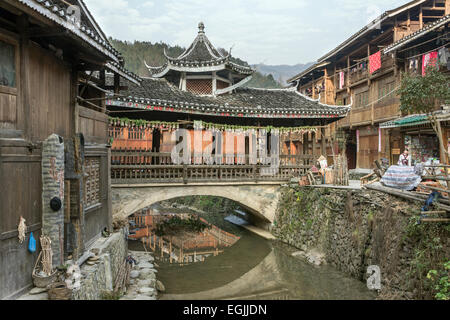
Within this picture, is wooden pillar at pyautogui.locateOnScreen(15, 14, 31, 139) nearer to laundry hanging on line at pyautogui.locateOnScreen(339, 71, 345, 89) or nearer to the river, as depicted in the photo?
the river

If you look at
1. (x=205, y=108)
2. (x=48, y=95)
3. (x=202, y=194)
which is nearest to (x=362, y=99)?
(x=205, y=108)

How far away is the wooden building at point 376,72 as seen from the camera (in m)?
18.0

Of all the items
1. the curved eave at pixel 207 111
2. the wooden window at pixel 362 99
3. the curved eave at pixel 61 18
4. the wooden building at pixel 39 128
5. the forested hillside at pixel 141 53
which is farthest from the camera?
the forested hillside at pixel 141 53

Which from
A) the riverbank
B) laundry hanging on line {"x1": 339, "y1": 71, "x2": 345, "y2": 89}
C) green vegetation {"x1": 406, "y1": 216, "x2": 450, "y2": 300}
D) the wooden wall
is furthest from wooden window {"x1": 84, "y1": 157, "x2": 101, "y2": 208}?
laundry hanging on line {"x1": 339, "y1": 71, "x2": 345, "y2": 89}

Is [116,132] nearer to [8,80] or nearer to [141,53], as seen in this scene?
[8,80]

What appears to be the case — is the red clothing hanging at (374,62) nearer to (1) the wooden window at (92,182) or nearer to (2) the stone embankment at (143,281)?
(2) the stone embankment at (143,281)

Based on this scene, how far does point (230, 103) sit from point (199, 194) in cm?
479

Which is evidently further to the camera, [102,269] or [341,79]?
[341,79]

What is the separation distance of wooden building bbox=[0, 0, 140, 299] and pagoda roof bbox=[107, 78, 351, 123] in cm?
478

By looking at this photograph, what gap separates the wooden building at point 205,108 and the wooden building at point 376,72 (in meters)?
3.73

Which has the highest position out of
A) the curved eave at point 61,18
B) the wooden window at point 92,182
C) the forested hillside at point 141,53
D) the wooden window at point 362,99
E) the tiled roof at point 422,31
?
the forested hillside at point 141,53

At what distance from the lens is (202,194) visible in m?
13.8

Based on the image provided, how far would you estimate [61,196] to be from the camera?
6160mm

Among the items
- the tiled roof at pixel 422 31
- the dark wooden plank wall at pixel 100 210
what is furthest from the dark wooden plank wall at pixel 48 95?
the tiled roof at pixel 422 31
